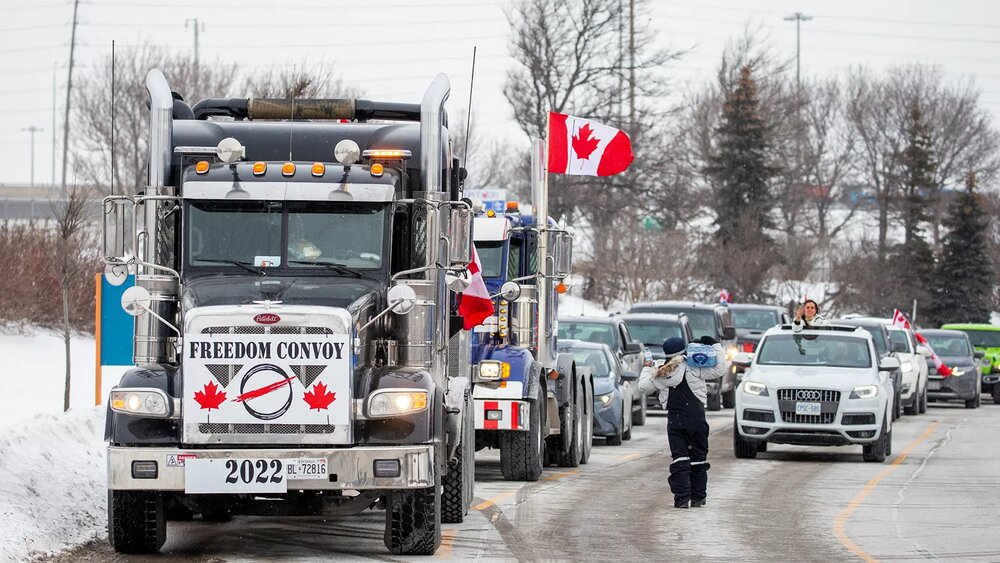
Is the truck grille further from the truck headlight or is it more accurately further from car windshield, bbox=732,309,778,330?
car windshield, bbox=732,309,778,330

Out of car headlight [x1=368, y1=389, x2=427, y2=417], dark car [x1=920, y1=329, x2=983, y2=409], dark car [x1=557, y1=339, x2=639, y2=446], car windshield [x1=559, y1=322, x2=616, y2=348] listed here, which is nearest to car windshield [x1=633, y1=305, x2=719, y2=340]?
dark car [x1=920, y1=329, x2=983, y2=409]

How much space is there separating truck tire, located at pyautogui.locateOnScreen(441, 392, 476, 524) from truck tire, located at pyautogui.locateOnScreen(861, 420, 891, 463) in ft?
31.2

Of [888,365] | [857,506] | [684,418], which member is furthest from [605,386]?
[684,418]

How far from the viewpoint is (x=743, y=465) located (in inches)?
833

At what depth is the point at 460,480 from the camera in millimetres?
13281

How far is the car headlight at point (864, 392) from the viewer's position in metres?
21.6

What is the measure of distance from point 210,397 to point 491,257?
26.5 feet

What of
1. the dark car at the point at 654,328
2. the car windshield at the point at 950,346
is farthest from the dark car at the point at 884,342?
the car windshield at the point at 950,346

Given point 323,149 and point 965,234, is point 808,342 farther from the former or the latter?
point 965,234

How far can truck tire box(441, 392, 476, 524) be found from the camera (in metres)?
13.1

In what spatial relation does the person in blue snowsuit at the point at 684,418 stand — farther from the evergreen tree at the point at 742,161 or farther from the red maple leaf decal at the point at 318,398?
the evergreen tree at the point at 742,161

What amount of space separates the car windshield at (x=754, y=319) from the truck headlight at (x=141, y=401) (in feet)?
97.9

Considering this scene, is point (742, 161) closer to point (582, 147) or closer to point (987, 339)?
point (987, 339)

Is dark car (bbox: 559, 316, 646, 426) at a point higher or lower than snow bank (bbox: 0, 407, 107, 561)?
higher
